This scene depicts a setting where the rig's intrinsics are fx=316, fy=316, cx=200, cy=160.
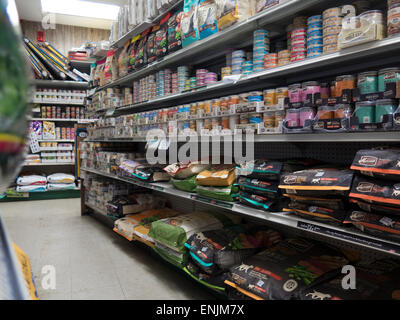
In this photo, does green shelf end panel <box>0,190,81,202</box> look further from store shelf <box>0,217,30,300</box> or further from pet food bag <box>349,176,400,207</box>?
store shelf <box>0,217,30,300</box>

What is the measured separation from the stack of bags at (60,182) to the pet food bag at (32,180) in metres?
0.14

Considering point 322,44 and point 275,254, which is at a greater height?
point 322,44

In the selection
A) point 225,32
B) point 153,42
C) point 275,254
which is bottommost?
point 275,254

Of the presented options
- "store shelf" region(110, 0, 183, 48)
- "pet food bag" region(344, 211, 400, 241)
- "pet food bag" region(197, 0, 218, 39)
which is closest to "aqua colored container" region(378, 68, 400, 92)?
"pet food bag" region(344, 211, 400, 241)

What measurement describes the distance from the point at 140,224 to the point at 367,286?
2280 mm

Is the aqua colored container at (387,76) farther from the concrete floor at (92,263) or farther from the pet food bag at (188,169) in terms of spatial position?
the concrete floor at (92,263)

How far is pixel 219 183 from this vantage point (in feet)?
7.48

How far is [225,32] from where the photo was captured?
88.5 inches

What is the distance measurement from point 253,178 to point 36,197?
5.99 metres

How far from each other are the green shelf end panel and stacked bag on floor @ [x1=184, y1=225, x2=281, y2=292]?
527 centimetres

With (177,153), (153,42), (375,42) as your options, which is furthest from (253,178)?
(153,42)

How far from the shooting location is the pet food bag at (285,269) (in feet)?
5.54
